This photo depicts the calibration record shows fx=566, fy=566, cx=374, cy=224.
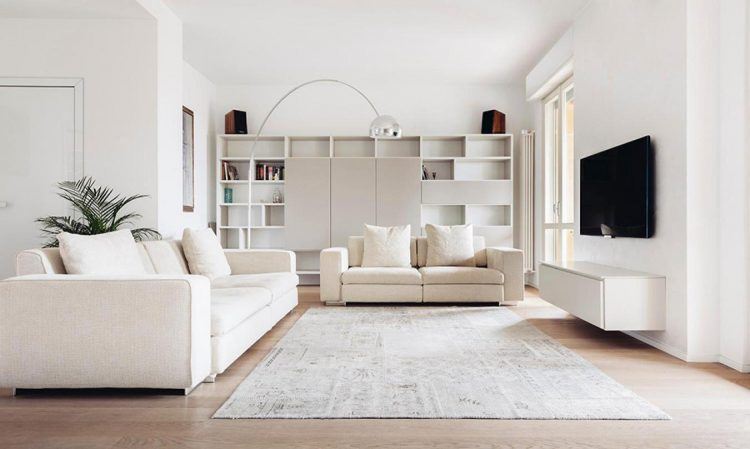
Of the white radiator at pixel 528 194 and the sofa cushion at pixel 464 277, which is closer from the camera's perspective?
the sofa cushion at pixel 464 277

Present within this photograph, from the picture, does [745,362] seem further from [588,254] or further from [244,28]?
[244,28]

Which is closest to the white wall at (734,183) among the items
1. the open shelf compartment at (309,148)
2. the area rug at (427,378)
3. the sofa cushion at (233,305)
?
the area rug at (427,378)

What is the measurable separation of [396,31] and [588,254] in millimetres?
2906

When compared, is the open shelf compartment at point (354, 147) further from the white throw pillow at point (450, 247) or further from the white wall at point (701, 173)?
the white wall at point (701, 173)

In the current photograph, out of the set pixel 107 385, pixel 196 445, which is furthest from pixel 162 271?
pixel 196 445

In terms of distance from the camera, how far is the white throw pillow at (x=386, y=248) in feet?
20.9

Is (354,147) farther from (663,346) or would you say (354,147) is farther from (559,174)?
(663,346)

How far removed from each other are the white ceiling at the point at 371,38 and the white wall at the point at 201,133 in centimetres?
19

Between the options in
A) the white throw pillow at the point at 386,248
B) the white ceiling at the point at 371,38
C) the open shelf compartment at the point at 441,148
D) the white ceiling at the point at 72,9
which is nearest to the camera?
the white ceiling at the point at 72,9

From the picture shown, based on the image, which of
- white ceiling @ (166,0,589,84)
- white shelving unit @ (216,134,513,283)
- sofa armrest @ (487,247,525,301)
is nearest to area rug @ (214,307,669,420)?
sofa armrest @ (487,247,525,301)

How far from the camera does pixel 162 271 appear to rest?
417 centimetres

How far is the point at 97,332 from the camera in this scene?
2.70 metres

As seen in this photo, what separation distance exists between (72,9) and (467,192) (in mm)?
5013

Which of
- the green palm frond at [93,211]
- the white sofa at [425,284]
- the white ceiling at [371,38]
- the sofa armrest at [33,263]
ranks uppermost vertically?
the white ceiling at [371,38]
